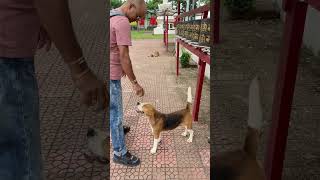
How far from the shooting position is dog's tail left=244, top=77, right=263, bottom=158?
1.16 m

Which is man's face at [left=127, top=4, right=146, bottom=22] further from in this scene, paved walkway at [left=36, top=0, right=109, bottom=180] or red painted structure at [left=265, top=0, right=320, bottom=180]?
red painted structure at [left=265, top=0, right=320, bottom=180]

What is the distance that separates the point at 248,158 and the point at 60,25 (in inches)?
29.0

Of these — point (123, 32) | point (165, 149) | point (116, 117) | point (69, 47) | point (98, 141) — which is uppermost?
point (69, 47)

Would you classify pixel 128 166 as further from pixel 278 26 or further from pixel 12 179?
pixel 278 26

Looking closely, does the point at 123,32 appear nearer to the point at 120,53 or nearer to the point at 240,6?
the point at 120,53

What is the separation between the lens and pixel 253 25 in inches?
40.1

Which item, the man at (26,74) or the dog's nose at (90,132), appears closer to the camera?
the man at (26,74)

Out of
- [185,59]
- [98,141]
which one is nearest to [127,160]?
[98,141]

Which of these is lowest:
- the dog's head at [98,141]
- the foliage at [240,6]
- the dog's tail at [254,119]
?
the dog's head at [98,141]

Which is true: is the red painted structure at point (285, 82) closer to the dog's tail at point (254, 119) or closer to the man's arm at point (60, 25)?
the dog's tail at point (254, 119)

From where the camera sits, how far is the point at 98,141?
144 cm

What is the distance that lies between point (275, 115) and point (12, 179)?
0.79 metres

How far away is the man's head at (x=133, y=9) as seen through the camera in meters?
2.79

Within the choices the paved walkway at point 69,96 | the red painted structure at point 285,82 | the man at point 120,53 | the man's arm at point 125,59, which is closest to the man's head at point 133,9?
the man at point 120,53
